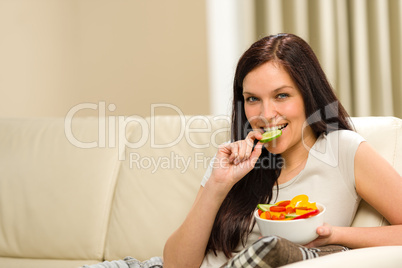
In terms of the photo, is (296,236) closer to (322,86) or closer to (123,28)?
(322,86)

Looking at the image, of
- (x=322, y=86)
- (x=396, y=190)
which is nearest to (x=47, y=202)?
(x=322, y=86)

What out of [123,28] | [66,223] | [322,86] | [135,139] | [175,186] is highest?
[123,28]

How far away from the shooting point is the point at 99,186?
6.76 ft

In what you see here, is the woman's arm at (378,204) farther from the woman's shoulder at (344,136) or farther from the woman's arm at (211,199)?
the woman's arm at (211,199)

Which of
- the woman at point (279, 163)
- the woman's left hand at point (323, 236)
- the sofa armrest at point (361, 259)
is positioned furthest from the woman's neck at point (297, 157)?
the sofa armrest at point (361, 259)

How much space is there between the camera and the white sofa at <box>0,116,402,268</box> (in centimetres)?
195

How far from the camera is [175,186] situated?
1.97 m

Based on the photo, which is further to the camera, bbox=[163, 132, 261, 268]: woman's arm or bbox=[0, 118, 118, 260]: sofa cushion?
bbox=[0, 118, 118, 260]: sofa cushion

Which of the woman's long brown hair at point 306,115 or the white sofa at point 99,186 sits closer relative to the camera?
the woman's long brown hair at point 306,115

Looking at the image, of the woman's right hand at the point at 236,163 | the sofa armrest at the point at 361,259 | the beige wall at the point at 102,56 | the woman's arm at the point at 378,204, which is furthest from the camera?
the beige wall at the point at 102,56

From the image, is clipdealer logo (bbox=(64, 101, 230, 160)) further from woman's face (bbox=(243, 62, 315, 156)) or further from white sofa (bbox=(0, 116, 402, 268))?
woman's face (bbox=(243, 62, 315, 156))

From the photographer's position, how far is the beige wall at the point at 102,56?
3.09m

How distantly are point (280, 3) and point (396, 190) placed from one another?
1.73 m

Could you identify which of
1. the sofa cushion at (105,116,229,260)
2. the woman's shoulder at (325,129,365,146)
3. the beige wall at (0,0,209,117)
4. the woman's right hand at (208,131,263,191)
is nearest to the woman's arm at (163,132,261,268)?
the woman's right hand at (208,131,263,191)
